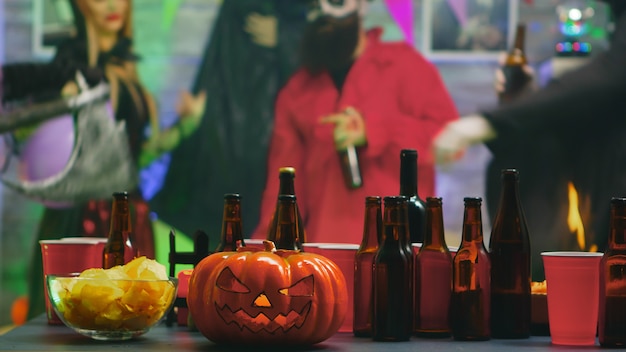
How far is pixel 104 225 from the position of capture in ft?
10.8

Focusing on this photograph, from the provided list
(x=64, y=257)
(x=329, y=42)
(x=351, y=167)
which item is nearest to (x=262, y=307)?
(x=64, y=257)

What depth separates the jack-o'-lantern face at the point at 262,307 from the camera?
116 centimetres

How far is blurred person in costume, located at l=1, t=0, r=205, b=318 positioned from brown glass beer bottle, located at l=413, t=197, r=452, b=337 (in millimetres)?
2073

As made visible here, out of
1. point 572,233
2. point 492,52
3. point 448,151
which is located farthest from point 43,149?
point 572,233

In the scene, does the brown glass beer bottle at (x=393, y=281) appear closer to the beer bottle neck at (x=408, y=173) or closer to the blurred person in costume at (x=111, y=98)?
the beer bottle neck at (x=408, y=173)

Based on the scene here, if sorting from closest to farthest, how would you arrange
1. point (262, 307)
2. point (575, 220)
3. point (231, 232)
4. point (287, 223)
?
1. point (262, 307)
2. point (287, 223)
3. point (231, 232)
4. point (575, 220)

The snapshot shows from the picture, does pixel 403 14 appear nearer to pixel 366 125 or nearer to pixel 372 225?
pixel 366 125

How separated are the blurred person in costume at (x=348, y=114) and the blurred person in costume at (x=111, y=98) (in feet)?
1.25

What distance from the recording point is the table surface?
1.16 m

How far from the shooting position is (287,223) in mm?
1296

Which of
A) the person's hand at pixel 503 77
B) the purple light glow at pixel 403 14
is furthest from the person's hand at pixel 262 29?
the person's hand at pixel 503 77

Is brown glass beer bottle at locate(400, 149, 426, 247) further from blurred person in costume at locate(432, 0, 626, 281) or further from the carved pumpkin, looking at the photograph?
blurred person in costume at locate(432, 0, 626, 281)

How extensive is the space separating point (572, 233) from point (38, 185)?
1971 mm

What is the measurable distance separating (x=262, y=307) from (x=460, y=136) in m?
2.21
